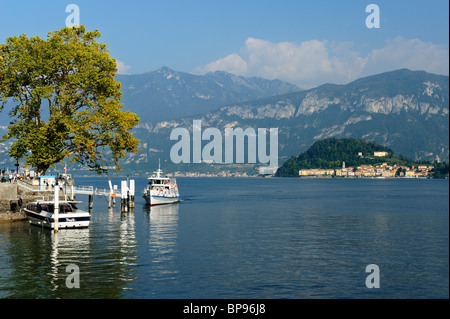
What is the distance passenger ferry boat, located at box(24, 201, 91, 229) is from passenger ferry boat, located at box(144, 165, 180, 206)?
125ft

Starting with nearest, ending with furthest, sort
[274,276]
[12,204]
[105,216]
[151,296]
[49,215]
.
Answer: [151,296] → [274,276] → [49,215] → [12,204] → [105,216]

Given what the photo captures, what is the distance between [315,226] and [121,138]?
2911 cm

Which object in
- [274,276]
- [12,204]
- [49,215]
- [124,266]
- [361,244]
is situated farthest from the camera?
[12,204]

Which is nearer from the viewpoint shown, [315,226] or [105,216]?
[315,226]

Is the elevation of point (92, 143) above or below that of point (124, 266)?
above

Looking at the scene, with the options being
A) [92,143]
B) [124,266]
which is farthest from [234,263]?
[92,143]

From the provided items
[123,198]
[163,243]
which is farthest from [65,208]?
[123,198]

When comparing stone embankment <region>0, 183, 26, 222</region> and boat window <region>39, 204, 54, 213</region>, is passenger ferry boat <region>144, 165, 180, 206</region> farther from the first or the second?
boat window <region>39, 204, 54, 213</region>

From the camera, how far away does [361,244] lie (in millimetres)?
47000

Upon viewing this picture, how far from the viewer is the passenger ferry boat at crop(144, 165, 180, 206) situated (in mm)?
95062
